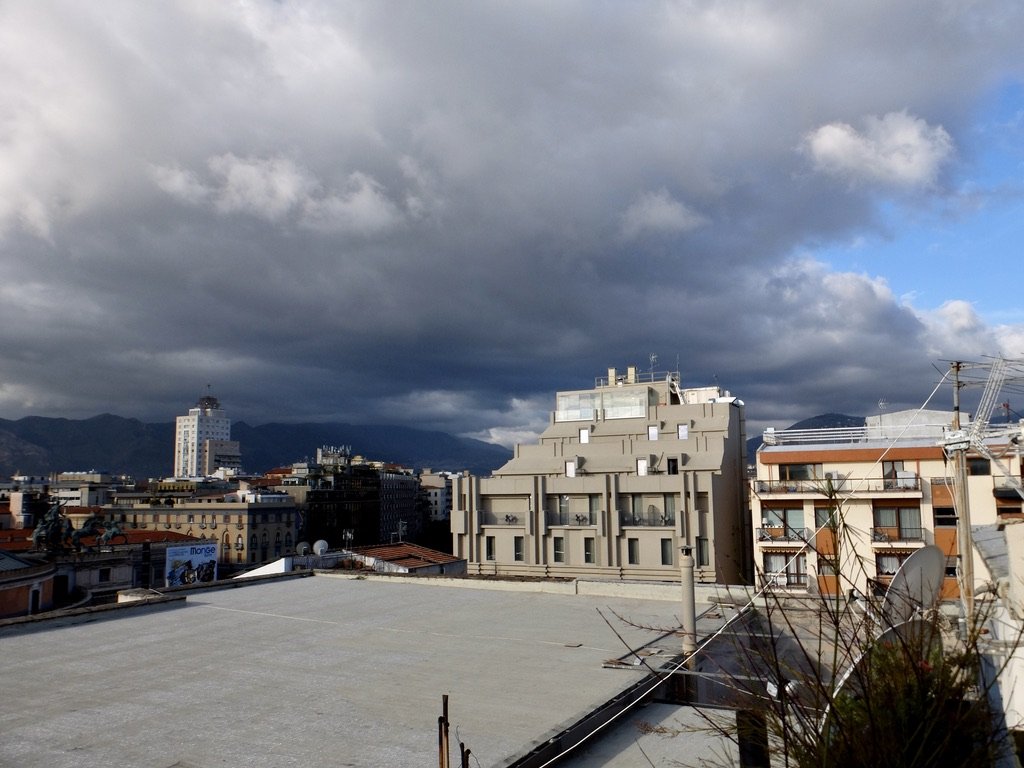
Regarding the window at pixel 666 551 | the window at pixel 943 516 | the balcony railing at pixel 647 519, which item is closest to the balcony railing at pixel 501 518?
the balcony railing at pixel 647 519

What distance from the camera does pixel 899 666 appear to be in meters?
7.54

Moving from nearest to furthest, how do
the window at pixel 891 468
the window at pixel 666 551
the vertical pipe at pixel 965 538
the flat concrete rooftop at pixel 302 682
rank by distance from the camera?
the flat concrete rooftop at pixel 302 682 → the vertical pipe at pixel 965 538 → the window at pixel 891 468 → the window at pixel 666 551

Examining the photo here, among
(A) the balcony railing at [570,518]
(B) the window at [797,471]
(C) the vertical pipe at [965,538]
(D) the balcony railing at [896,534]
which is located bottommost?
(D) the balcony railing at [896,534]

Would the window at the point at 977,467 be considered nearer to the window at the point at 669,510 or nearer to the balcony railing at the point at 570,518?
the window at the point at 669,510

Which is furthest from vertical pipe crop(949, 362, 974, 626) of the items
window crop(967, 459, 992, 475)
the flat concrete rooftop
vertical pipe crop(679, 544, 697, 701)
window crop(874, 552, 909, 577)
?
window crop(874, 552, 909, 577)

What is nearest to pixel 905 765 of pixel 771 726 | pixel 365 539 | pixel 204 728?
pixel 771 726

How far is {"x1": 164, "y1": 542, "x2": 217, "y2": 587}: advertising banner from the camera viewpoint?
80125 millimetres

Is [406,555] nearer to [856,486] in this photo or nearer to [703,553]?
[703,553]

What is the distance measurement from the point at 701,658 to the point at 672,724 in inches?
177

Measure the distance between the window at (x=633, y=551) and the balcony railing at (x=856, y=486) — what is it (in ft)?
30.6

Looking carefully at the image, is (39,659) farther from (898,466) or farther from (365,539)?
(365,539)

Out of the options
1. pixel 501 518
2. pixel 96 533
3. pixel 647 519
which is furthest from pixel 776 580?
pixel 96 533

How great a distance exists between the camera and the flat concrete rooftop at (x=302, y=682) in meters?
10.8

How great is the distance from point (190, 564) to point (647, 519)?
58.6 metres
